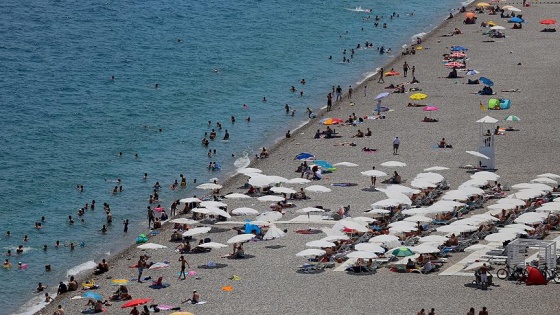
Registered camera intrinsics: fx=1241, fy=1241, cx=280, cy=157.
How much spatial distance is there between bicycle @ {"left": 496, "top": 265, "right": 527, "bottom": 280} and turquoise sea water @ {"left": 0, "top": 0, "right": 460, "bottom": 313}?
19.5 metres

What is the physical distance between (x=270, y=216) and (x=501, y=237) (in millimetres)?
12098

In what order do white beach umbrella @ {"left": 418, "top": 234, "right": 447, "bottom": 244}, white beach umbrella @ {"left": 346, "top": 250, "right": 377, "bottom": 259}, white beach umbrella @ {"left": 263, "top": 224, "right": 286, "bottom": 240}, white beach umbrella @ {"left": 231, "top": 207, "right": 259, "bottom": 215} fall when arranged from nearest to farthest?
white beach umbrella @ {"left": 346, "top": 250, "right": 377, "bottom": 259} → white beach umbrella @ {"left": 418, "top": 234, "right": 447, "bottom": 244} → white beach umbrella @ {"left": 263, "top": 224, "right": 286, "bottom": 240} → white beach umbrella @ {"left": 231, "top": 207, "right": 259, "bottom": 215}

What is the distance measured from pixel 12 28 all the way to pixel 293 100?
3860 centimetres

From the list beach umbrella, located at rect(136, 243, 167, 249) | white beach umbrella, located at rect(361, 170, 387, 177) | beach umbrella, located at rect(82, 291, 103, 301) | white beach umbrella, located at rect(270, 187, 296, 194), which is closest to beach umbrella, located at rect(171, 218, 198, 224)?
beach umbrella, located at rect(136, 243, 167, 249)

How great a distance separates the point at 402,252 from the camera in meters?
50.6

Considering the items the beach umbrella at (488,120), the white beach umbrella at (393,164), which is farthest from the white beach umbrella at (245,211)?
the beach umbrella at (488,120)

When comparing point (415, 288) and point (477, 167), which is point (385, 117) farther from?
point (415, 288)

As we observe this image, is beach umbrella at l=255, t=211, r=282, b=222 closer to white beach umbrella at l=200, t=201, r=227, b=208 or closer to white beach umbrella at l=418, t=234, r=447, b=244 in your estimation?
white beach umbrella at l=200, t=201, r=227, b=208

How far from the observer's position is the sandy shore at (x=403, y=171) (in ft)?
153

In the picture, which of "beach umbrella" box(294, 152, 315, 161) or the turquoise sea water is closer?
the turquoise sea water

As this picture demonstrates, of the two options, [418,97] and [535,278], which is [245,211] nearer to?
[535,278]

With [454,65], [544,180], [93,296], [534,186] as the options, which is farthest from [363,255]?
[454,65]

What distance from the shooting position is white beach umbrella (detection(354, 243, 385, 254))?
164 ft

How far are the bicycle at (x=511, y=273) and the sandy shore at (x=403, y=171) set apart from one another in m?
0.46
